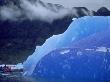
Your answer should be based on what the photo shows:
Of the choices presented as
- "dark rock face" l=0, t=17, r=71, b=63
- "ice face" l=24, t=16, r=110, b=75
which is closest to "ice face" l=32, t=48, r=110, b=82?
"ice face" l=24, t=16, r=110, b=75

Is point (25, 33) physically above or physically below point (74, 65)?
above

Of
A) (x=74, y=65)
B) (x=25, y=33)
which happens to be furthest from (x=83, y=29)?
(x=25, y=33)

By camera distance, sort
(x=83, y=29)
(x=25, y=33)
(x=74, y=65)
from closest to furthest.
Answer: (x=74, y=65) → (x=83, y=29) → (x=25, y=33)

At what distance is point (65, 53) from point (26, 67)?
12.3 metres

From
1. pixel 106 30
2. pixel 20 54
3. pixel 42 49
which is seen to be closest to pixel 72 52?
pixel 106 30

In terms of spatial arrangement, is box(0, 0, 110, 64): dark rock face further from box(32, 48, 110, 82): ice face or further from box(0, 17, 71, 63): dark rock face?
box(32, 48, 110, 82): ice face

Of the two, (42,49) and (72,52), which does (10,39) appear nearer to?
(42,49)

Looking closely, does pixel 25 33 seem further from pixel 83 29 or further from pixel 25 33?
pixel 83 29

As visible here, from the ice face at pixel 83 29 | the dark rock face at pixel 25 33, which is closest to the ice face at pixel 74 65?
the ice face at pixel 83 29

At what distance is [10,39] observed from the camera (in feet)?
336

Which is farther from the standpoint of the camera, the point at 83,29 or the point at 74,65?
the point at 83,29

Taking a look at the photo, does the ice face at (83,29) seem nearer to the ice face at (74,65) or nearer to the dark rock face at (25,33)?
the ice face at (74,65)

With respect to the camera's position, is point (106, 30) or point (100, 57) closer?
point (100, 57)

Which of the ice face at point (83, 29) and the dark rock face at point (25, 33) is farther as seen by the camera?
the dark rock face at point (25, 33)
